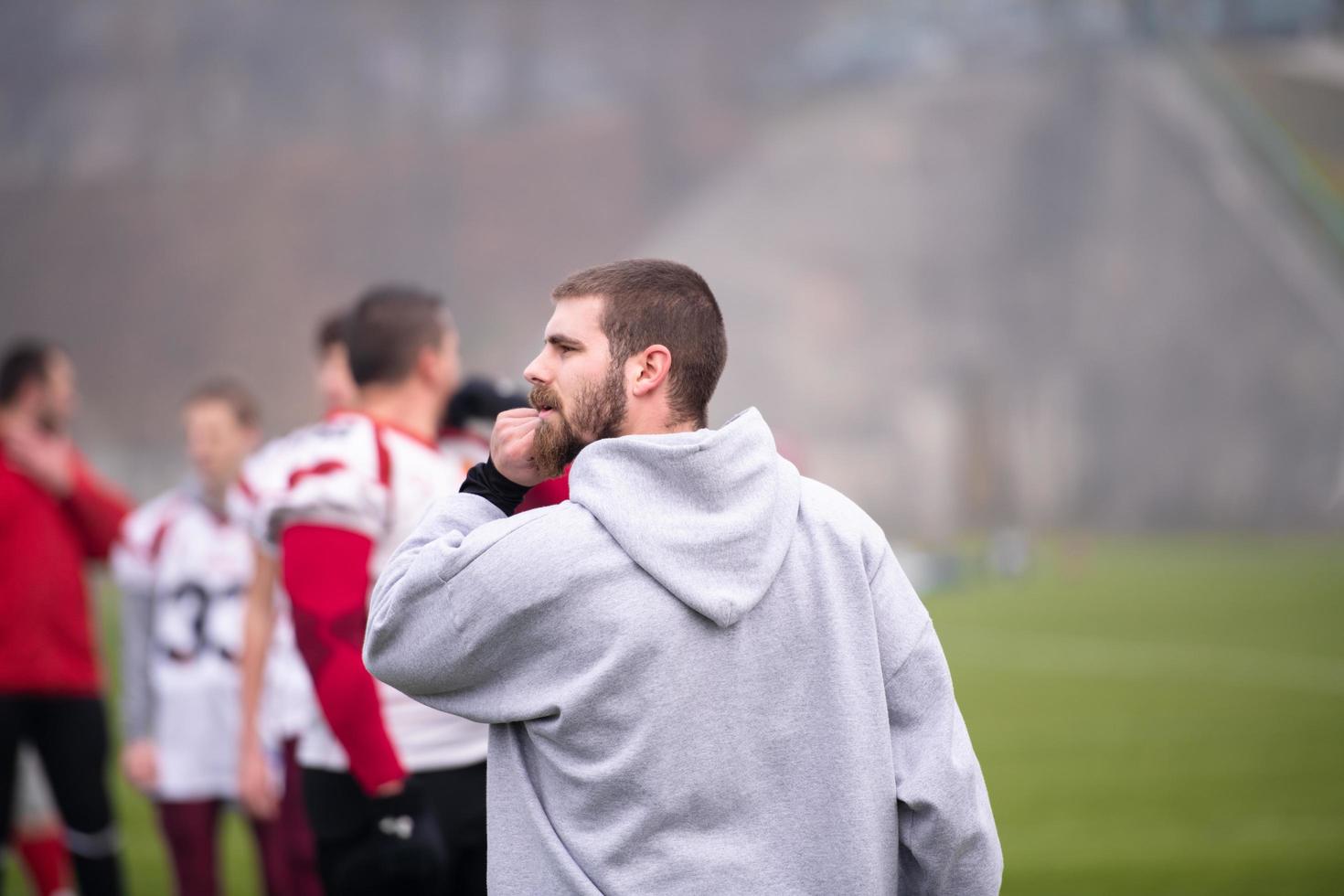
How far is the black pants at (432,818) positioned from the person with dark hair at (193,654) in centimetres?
163

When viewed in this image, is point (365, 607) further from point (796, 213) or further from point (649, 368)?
point (796, 213)

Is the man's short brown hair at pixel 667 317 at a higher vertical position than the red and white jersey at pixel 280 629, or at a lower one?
higher

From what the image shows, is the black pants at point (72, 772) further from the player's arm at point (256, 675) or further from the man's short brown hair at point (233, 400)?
the man's short brown hair at point (233, 400)

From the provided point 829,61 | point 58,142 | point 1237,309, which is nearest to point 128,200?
point 58,142

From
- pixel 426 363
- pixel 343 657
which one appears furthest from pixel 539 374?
pixel 426 363

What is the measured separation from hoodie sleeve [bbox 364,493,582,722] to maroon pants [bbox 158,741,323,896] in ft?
7.41

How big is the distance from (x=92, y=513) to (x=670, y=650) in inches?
138

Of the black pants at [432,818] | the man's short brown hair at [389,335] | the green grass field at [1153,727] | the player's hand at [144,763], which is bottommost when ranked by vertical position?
the green grass field at [1153,727]

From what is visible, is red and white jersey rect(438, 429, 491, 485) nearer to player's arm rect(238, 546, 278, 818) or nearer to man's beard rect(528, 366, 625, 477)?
player's arm rect(238, 546, 278, 818)

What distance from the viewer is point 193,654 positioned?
4.25 metres

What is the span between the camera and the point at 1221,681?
11.4 m

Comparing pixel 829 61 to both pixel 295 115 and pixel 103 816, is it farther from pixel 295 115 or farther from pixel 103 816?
pixel 103 816

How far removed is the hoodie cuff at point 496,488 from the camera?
180cm

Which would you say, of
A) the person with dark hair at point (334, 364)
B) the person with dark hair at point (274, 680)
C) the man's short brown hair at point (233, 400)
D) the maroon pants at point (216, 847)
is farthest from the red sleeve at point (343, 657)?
the man's short brown hair at point (233, 400)
